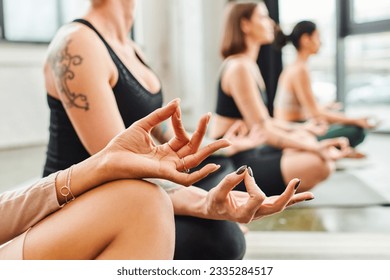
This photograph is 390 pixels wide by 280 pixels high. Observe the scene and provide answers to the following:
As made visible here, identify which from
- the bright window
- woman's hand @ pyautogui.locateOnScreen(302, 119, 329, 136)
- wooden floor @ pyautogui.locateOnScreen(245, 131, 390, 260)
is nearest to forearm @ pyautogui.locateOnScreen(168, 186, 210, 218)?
wooden floor @ pyautogui.locateOnScreen(245, 131, 390, 260)

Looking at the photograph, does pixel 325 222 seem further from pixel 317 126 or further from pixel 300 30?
pixel 300 30

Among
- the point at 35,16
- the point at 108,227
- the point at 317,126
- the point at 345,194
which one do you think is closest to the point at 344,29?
the point at 317,126

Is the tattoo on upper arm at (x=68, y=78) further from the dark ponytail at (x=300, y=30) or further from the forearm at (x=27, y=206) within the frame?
the dark ponytail at (x=300, y=30)

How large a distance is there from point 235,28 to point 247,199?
134 cm

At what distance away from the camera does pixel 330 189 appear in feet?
7.06

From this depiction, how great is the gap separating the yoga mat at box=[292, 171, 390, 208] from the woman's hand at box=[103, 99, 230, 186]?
1288mm

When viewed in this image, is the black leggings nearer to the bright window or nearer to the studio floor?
the studio floor

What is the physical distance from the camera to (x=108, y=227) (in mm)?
634

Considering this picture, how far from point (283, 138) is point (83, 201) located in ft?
4.06

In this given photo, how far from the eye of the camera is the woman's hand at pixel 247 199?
647mm

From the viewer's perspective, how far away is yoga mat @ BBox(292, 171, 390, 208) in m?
1.88

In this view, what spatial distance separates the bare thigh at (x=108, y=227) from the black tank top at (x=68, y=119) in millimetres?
237
